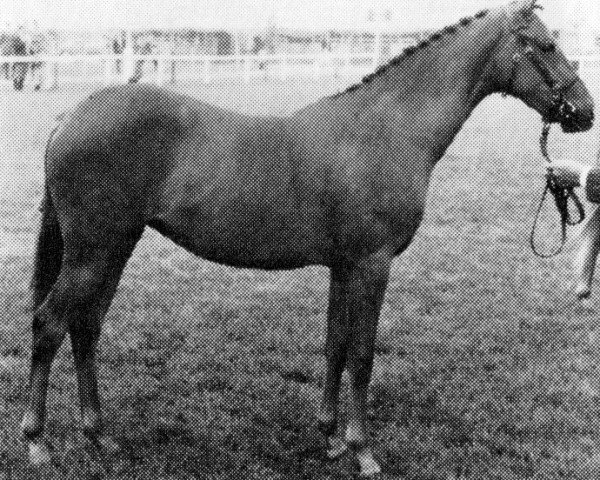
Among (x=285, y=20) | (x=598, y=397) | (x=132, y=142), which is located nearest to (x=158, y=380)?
(x=132, y=142)

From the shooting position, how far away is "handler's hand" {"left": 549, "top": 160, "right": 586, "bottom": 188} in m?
4.73

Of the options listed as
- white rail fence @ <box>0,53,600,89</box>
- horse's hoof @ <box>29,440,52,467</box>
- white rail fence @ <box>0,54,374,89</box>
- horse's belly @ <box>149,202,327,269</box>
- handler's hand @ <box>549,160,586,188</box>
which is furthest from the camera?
white rail fence @ <box>0,53,600,89</box>

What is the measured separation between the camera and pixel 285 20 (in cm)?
4219

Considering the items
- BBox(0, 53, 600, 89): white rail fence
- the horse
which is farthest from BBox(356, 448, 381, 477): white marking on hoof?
the horse

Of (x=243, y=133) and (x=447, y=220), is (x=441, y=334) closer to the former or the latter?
(x=243, y=133)

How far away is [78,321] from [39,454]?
0.72 m

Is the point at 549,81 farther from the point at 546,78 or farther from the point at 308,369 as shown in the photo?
the point at 308,369

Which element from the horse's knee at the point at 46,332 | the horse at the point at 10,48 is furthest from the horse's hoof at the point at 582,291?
the horse at the point at 10,48

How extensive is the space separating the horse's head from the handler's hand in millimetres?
507

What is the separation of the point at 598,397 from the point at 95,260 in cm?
337

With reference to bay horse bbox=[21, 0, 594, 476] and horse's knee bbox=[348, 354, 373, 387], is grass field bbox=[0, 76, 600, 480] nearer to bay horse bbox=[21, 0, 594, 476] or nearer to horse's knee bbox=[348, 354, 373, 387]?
horse's knee bbox=[348, 354, 373, 387]

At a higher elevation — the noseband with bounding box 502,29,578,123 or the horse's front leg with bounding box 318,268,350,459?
the noseband with bounding box 502,29,578,123

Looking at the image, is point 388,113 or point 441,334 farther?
point 441,334

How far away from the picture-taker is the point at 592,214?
5066 millimetres
